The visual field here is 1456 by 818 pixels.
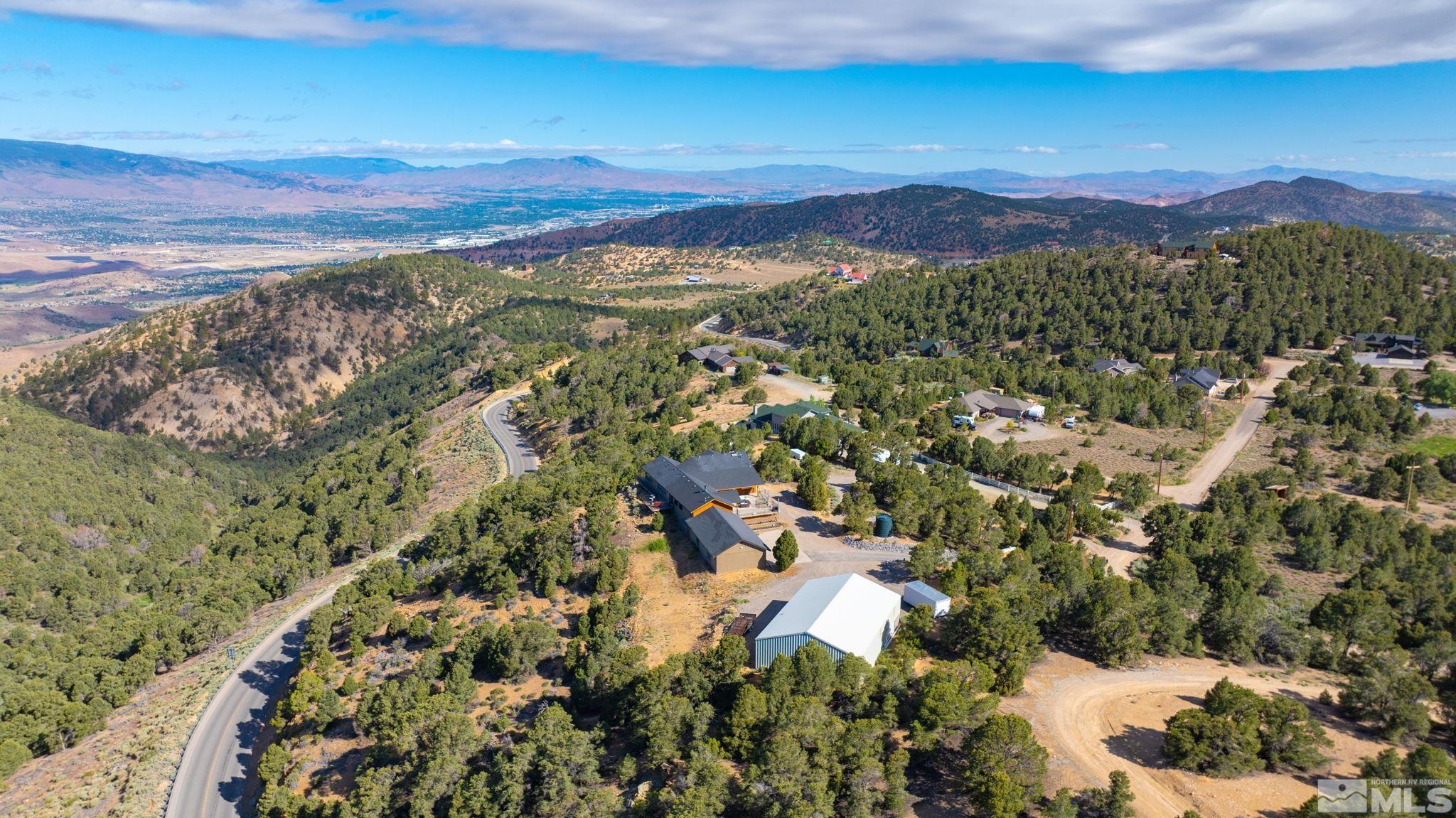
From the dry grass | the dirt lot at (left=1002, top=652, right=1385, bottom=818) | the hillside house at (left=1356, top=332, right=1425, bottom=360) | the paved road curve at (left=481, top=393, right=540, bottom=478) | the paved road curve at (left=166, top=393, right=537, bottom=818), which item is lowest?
the paved road curve at (left=166, top=393, right=537, bottom=818)

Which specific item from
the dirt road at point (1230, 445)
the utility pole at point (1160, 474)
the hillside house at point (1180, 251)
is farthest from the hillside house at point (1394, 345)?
the utility pole at point (1160, 474)

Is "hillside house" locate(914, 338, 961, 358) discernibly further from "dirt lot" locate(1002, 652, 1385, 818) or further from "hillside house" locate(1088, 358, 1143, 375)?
→ "dirt lot" locate(1002, 652, 1385, 818)

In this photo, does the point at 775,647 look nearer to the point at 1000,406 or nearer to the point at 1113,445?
the point at 1113,445

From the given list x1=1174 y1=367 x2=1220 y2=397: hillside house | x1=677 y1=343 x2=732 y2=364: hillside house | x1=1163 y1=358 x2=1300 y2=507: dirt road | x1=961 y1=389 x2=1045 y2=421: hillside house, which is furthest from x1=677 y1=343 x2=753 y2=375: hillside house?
x1=1174 y1=367 x2=1220 y2=397: hillside house

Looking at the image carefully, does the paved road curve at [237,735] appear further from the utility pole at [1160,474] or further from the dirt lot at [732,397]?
the utility pole at [1160,474]

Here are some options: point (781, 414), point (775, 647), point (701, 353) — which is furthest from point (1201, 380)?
point (775, 647)
